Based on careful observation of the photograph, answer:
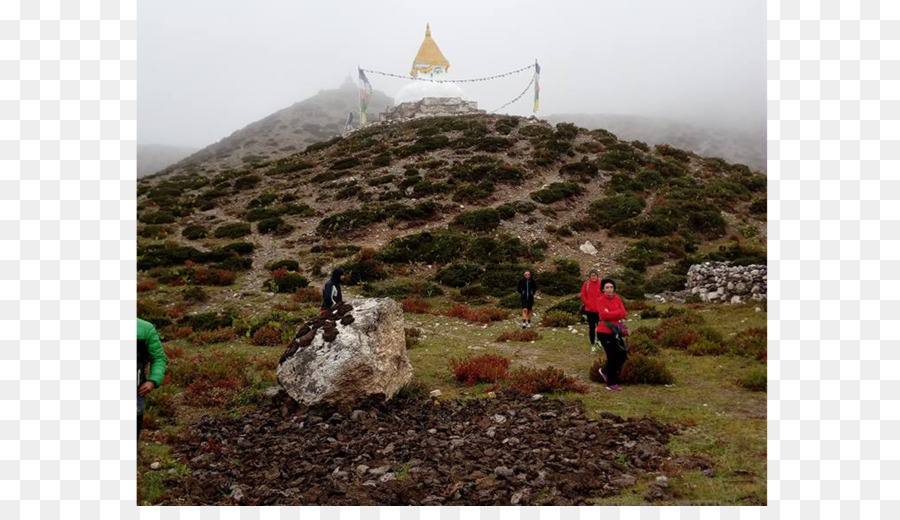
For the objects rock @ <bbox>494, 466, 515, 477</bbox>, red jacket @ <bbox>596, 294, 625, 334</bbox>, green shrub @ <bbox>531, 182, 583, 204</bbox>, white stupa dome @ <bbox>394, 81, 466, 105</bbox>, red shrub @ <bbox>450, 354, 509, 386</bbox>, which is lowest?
red shrub @ <bbox>450, 354, 509, 386</bbox>

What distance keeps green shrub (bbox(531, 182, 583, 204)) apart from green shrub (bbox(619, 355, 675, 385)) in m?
22.3

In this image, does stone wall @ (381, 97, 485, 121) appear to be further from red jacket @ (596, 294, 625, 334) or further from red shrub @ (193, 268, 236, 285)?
red jacket @ (596, 294, 625, 334)

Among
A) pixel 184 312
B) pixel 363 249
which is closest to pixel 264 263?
pixel 363 249

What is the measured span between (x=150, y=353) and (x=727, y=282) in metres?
17.2

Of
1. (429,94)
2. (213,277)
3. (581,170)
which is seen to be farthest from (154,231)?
(429,94)

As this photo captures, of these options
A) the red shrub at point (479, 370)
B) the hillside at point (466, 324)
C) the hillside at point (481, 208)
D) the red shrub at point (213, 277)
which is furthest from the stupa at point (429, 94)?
the red shrub at point (479, 370)

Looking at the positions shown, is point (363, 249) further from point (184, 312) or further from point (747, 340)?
point (747, 340)

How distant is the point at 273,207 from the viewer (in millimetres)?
33031

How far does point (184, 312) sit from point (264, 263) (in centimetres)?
698

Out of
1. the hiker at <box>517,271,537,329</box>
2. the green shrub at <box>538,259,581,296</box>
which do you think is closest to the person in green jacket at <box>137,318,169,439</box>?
the hiker at <box>517,271,537,329</box>

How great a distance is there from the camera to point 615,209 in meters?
30.5

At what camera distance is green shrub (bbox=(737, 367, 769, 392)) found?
8.85 metres

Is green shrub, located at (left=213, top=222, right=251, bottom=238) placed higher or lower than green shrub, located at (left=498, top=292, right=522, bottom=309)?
higher

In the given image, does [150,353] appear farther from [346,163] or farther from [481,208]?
[346,163]
